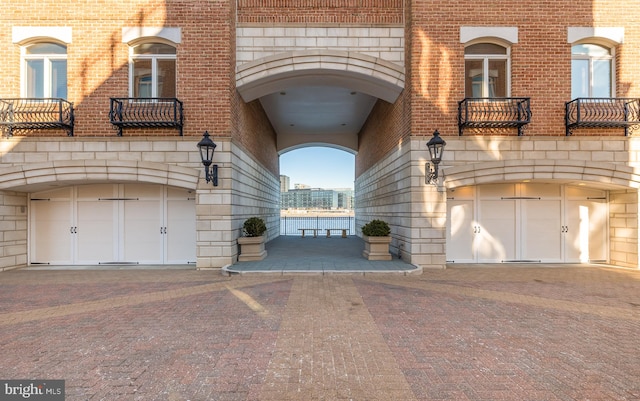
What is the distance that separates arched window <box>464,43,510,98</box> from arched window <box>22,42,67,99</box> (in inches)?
463

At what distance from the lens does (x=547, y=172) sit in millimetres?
9070

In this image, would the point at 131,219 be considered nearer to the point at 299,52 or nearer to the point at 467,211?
the point at 299,52

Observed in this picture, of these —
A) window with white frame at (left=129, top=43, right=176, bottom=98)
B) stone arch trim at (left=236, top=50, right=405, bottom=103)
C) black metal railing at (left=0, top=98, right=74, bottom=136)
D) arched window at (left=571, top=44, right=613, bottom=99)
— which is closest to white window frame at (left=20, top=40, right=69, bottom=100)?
black metal railing at (left=0, top=98, right=74, bottom=136)

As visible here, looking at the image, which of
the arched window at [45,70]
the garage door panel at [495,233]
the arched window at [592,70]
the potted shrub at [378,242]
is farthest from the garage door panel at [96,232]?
the arched window at [592,70]

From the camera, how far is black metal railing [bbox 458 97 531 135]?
9016 mm

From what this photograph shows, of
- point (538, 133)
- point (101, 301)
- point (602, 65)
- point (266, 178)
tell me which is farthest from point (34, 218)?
point (602, 65)

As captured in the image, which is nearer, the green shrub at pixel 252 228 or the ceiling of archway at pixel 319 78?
the ceiling of archway at pixel 319 78

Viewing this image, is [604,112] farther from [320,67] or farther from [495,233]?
[320,67]

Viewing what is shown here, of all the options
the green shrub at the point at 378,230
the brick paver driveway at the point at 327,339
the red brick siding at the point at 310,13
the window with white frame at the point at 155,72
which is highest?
the red brick siding at the point at 310,13

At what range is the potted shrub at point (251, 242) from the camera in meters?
9.77

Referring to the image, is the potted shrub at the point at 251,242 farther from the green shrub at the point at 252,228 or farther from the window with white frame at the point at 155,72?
the window with white frame at the point at 155,72

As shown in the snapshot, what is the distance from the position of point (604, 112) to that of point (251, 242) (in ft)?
36.0

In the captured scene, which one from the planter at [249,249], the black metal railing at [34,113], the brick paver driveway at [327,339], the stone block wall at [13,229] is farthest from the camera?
the planter at [249,249]

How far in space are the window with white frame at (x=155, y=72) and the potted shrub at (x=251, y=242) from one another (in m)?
4.44
